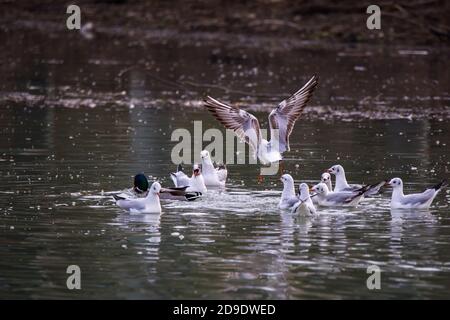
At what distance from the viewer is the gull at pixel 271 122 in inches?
758

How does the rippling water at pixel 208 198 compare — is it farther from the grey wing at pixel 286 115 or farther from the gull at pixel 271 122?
the grey wing at pixel 286 115

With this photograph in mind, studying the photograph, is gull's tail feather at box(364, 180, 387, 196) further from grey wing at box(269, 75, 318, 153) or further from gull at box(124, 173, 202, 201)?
gull at box(124, 173, 202, 201)

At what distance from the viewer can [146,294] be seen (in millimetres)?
12320

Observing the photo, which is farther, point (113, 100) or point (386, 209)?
point (113, 100)

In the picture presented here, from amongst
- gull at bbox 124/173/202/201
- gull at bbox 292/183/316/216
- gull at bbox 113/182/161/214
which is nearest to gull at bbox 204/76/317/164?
gull at bbox 124/173/202/201

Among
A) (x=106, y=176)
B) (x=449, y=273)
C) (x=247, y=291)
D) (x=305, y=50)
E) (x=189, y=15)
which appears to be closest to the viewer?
(x=247, y=291)

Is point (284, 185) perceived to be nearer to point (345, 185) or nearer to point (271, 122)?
point (345, 185)

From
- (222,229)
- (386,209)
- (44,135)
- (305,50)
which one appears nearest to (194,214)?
(222,229)

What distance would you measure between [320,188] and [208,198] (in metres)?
1.65

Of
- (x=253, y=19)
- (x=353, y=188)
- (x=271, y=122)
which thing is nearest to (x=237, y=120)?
(x=271, y=122)

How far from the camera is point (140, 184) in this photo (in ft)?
58.6

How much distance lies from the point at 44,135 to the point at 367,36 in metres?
21.6

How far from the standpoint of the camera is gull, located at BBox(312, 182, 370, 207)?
1733 cm
